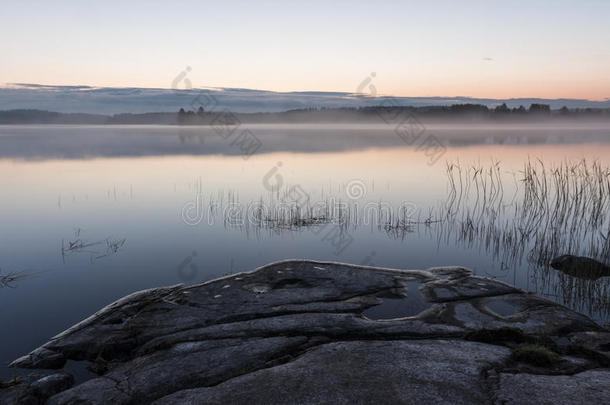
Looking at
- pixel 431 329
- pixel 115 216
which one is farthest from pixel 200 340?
pixel 115 216

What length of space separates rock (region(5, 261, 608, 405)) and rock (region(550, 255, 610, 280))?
2.90 meters

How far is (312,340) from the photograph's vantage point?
7.07 meters

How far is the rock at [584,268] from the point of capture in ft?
37.6

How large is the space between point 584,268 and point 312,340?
8466mm

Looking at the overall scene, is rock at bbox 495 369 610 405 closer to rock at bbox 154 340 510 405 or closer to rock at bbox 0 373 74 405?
rock at bbox 154 340 510 405

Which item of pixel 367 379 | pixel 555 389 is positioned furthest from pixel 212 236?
pixel 555 389

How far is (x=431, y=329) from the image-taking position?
7613 mm

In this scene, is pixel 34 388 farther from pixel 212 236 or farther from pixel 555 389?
pixel 212 236

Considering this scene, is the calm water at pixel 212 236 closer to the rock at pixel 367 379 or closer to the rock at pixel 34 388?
the rock at pixel 34 388

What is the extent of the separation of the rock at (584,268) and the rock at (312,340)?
9.52ft

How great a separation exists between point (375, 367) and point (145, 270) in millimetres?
8743

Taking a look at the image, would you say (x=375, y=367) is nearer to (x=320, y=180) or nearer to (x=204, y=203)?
(x=204, y=203)

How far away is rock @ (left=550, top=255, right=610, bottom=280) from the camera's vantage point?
11.5m

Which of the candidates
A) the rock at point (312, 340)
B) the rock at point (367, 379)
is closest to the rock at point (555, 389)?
the rock at point (312, 340)
